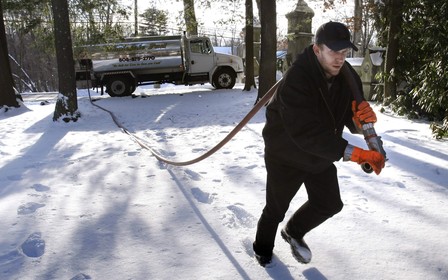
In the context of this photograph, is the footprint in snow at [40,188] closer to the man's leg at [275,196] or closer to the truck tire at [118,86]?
the man's leg at [275,196]

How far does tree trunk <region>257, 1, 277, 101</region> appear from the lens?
9.99 m

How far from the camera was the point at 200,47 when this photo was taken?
15539mm

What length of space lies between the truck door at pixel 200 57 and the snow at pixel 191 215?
361 inches

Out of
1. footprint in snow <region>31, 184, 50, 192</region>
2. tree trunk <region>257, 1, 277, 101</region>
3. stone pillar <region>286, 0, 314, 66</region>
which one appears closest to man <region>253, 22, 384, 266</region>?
footprint in snow <region>31, 184, 50, 192</region>

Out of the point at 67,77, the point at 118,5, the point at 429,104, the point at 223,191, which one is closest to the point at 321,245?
the point at 223,191

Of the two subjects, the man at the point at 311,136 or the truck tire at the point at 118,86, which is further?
the truck tire at the point at 118,86

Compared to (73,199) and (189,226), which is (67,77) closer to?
(73,199)

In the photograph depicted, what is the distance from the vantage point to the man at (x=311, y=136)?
2066mm

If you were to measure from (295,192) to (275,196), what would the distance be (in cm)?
13

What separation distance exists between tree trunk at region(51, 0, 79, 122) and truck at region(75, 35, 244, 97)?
18.0 feet

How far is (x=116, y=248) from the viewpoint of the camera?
2.86 m

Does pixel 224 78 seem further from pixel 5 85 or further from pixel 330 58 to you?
pixel 330 58

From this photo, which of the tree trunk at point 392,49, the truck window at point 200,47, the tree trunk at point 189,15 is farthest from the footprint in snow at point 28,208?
the truck window at point 200,47

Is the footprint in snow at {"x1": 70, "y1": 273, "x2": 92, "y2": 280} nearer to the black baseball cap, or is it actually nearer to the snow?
the snow
